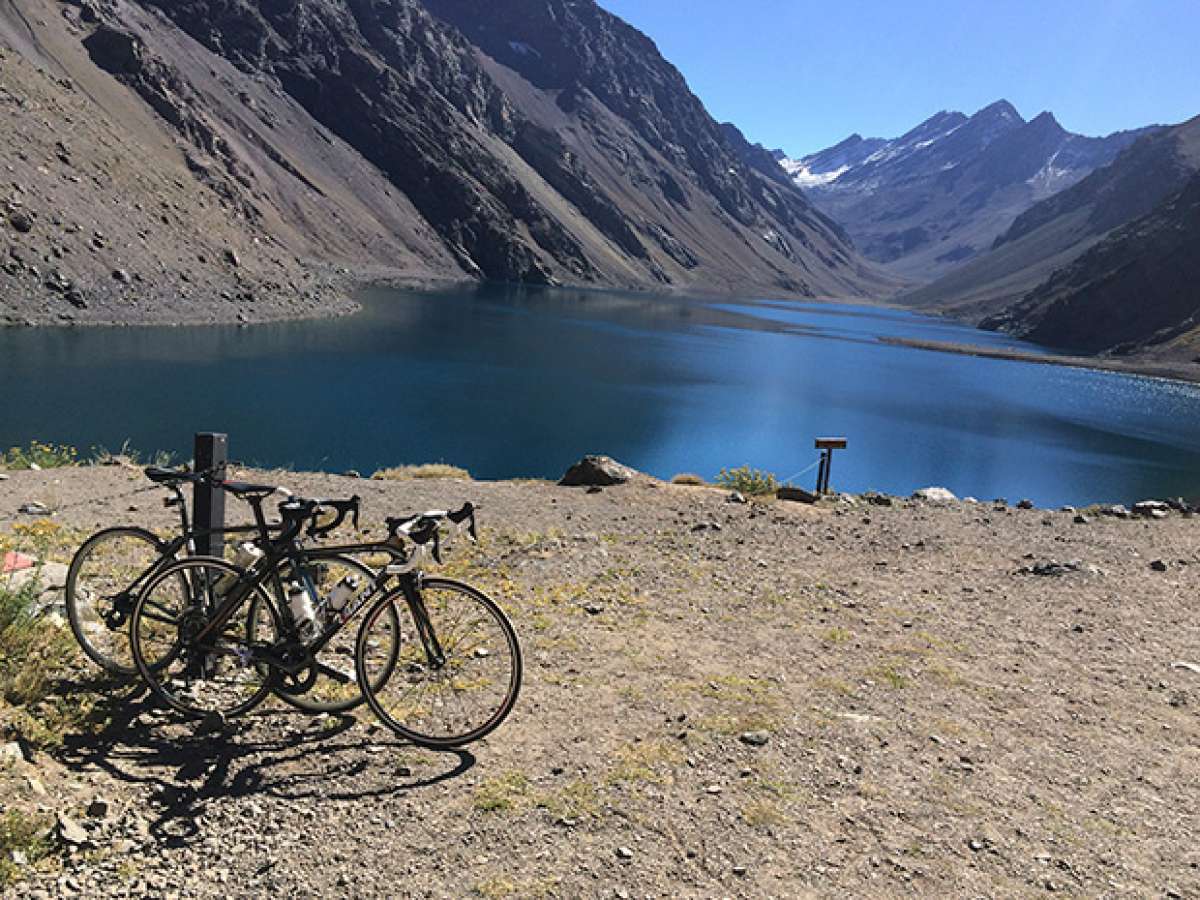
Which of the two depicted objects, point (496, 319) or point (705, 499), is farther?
point (496, 319)

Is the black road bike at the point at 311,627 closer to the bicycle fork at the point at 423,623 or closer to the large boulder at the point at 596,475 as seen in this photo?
the bicycle fork at the point at 423,623

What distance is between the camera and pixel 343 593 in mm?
5184

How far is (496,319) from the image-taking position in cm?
8469

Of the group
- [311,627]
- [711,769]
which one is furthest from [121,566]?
[711,769]

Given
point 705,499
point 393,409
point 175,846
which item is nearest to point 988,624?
point 705,499

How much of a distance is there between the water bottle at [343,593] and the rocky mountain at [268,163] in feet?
148

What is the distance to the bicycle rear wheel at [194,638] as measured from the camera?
5184 millimetres

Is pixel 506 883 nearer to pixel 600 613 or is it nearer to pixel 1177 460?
pixel 600 613

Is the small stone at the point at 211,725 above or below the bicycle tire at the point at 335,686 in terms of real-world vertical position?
below

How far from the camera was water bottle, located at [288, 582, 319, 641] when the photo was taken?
200 inches

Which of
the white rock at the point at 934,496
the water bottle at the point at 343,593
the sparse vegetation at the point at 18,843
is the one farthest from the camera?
the white rock at the point at 934,496

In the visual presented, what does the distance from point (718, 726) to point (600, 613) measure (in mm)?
2786

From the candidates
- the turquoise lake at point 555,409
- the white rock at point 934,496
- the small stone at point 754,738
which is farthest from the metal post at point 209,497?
the turquoise lake at point 555,409

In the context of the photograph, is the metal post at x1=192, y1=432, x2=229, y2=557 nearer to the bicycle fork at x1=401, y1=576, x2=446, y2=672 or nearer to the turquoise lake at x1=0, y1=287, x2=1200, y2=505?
the bicycle fork at x1=401, y1=576, x2=446, y2=672
